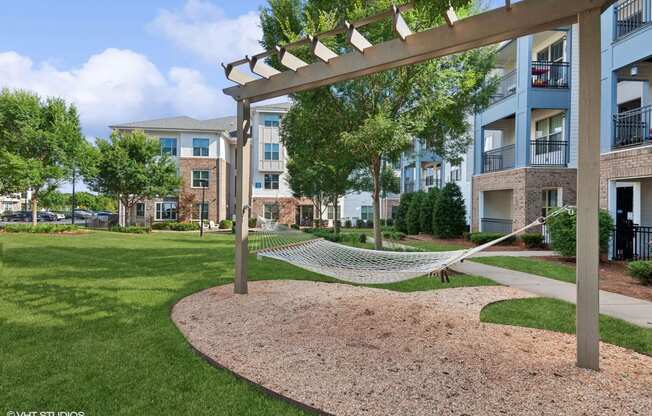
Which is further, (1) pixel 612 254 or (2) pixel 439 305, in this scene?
(1) pixel 612 254

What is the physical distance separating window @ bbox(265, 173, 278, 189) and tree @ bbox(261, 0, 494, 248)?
1944 centimetres

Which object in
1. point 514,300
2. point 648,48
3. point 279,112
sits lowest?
point 514,300

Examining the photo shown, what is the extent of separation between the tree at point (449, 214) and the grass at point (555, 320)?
1064 cm

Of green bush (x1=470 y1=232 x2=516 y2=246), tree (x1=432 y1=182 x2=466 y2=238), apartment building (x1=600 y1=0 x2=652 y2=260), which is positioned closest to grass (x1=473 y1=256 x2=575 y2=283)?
apartment building (x1=600 y1=0 x2=652 y2=260)

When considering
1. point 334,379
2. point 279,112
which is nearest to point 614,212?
point 334,379

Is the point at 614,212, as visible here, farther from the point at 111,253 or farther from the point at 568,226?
the point at 111,253

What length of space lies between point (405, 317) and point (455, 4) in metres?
2.92

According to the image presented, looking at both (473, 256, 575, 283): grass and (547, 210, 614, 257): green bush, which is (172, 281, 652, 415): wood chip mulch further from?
(547, 210, 614, 257): green bush

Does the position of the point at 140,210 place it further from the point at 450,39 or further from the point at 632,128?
the point at 450,39

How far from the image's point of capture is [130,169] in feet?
63.9

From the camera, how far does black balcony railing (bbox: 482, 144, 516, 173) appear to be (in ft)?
49.1

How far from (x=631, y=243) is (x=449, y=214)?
7.02 metres

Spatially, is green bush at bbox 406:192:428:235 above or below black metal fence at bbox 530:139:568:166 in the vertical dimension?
below

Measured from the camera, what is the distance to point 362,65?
12.4 ft
